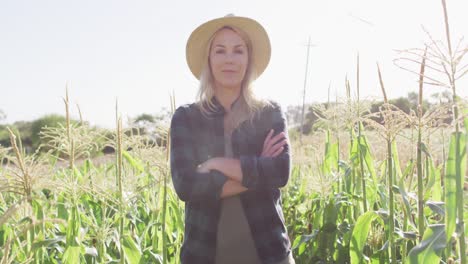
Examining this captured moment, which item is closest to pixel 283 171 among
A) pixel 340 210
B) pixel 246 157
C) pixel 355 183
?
pixel 246 157

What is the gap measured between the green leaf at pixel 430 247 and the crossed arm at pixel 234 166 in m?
0.84

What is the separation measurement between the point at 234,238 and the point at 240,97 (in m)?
0.71

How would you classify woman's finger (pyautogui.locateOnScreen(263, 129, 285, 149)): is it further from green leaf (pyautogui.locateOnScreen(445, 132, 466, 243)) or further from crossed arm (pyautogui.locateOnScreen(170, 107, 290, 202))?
green leaf (pyautogui.locateOnScreen(445, 132, 466, 243))

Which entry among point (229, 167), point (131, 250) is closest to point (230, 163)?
point (229, 167)

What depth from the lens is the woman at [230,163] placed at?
2.09 m

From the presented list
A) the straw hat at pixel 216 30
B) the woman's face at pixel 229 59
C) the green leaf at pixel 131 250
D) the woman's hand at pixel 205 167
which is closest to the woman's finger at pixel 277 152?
A: the woman's hand at pixel 205 167

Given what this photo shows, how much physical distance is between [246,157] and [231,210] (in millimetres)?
280

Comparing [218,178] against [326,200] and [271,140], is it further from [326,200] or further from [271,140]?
[326,200]

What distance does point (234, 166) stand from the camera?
208 cm

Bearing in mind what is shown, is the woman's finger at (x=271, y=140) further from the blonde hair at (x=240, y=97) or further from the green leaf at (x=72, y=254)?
the green leaf at (x=72, y=254)

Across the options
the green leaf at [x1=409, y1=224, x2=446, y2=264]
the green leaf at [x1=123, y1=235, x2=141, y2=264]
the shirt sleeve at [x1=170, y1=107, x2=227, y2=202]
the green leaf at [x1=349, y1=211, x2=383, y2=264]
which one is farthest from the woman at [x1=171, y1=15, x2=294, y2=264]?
the green leaf at [x1=409, y1=224, x2=446, y2=264]

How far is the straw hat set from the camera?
8.00 ft

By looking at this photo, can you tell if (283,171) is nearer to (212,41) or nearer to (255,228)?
(255,228)

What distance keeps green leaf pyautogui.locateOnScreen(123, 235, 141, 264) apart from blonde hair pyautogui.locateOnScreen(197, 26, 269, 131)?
686mm
